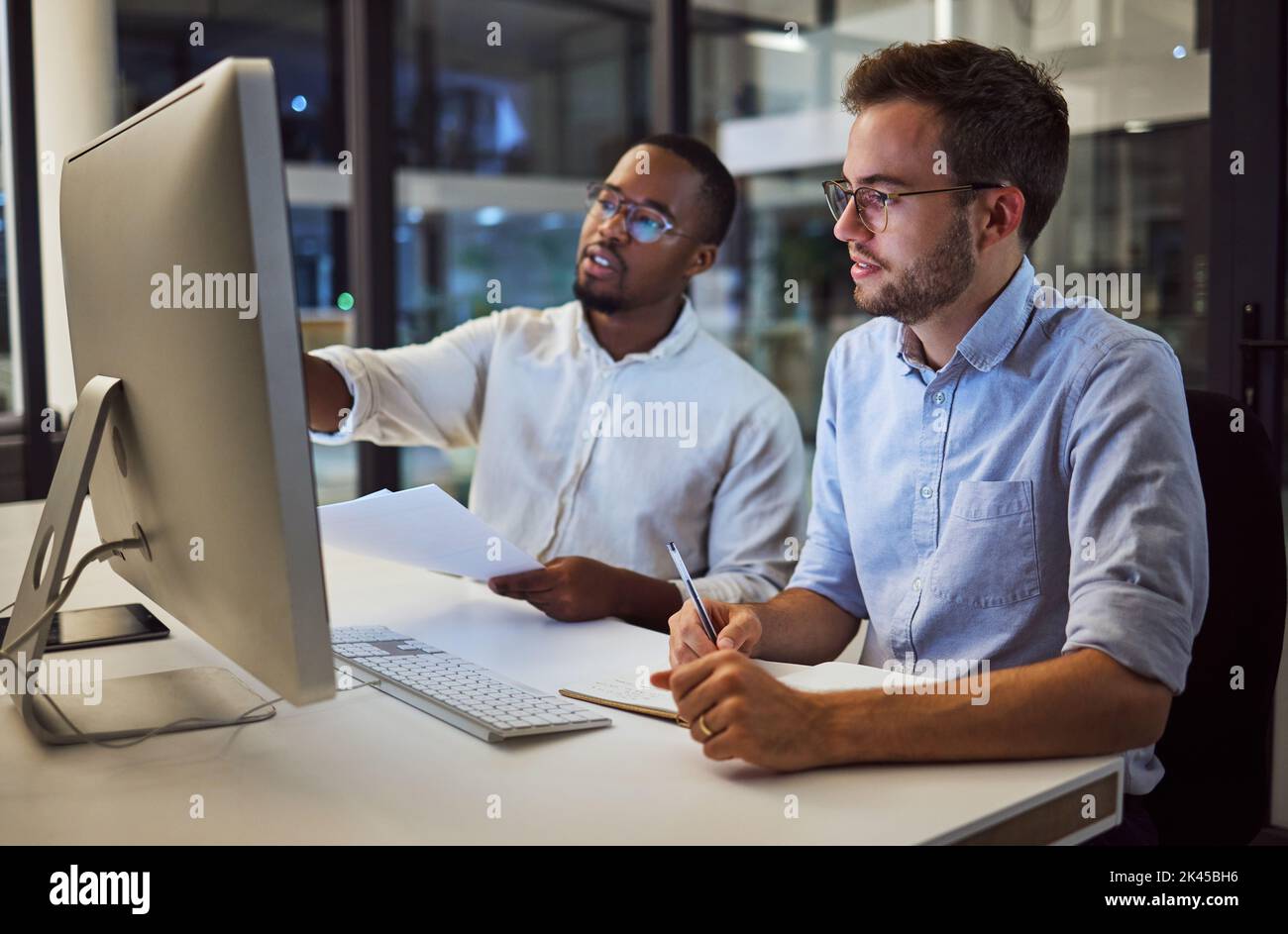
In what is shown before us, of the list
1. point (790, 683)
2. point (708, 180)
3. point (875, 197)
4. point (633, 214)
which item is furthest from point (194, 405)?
point (708, 180)

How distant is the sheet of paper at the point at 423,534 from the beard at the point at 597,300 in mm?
827

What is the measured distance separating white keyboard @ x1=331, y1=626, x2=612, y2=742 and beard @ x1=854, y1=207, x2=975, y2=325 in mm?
668

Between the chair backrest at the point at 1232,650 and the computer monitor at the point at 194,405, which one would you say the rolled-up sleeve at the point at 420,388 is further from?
the chair backrest at the point at 1232,650

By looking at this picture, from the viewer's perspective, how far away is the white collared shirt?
6.82ft

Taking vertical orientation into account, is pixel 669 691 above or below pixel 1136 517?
below

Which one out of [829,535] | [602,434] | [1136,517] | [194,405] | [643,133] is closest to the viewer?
[194,405]

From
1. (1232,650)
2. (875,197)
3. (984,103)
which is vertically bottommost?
(1232,650)

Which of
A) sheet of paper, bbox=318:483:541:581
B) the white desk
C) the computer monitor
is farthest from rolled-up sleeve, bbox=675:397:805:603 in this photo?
the computer monitor

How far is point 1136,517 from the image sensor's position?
1.17 metres

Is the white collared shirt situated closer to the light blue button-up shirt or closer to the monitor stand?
the light blue button-up shirt

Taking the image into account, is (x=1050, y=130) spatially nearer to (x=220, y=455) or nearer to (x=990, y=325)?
(x=990, y=325)

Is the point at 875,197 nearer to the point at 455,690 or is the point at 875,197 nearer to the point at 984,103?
the point at 984,103

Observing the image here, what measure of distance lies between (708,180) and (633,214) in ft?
0.64
